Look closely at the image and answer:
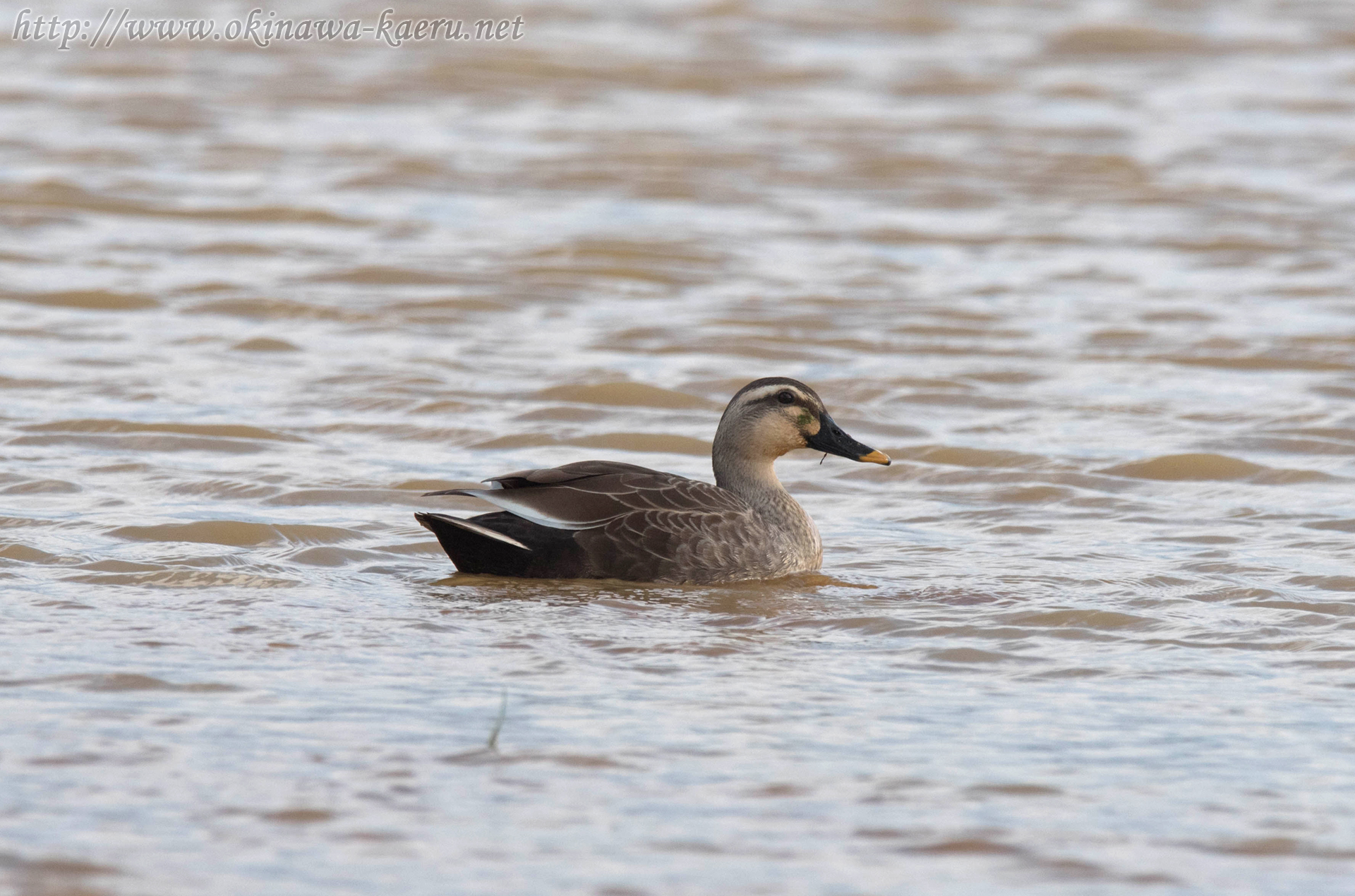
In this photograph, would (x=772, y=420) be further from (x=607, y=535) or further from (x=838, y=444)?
(x=607, y=535)

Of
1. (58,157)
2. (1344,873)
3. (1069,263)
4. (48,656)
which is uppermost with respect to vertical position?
(58,157)

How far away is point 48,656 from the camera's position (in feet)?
19.2

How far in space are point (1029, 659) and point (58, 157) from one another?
11.9 meters

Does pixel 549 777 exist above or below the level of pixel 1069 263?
below

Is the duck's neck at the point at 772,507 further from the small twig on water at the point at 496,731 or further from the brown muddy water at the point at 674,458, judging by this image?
the small twig on water at the point at 496,731

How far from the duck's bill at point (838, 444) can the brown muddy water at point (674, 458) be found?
38 centimetres

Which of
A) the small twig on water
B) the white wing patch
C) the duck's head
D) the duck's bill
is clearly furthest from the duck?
the small twig on water

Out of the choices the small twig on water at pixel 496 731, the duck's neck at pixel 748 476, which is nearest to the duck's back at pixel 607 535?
the duck's neck at pixel 748 476

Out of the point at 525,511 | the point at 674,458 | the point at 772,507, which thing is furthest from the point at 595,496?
the point at 674,458

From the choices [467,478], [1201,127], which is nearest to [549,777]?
[467,478]

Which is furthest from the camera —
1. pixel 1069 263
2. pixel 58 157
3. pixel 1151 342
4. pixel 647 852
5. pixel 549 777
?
pixel 58 157

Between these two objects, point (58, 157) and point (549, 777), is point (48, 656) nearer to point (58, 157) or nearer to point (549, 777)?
point (549, 777)

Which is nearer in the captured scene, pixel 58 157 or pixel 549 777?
pixel 549 777

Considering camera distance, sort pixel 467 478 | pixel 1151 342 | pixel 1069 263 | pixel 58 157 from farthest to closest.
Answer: pixel 58 157, pixel 1069 263, pixel 1151 342, pixel 467 478
